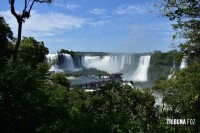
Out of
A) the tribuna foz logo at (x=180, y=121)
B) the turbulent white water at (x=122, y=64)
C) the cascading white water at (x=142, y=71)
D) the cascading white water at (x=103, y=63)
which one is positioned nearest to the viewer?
the tribuna foz logo at (x=180, y=121)

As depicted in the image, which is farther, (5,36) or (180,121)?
(5,36)

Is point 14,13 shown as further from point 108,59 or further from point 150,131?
point 108,59

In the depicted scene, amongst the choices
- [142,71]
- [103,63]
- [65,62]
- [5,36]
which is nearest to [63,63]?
[65,62]

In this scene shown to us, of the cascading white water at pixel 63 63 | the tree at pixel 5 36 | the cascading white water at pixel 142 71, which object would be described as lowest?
the cascading white water at pixel 142 71

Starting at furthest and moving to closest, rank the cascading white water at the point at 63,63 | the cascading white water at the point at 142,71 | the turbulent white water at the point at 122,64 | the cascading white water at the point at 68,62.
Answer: the cascading white water at the point at 142,71 → the turbulent white water at the point at 122,64 → the cascading white water at the point at 68,62 → the cascading white water at the point at 63,63

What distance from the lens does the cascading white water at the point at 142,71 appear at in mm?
116062

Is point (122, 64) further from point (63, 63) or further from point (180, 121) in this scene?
point (180, 121)

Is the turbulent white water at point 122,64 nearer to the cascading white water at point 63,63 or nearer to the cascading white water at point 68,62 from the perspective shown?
the cascading white water at point 68,62

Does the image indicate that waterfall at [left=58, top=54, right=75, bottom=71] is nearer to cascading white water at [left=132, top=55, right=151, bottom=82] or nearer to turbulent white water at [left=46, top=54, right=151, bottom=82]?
turbulent white water at [left=46, top=54, right=151, bottom=82]

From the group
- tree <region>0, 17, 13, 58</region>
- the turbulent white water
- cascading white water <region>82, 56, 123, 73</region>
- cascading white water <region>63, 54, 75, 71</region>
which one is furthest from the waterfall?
tree <region>0, 17, 13, 58</region>

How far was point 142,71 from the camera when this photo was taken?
390 feet

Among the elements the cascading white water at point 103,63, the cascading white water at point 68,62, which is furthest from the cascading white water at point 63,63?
the cascading white water at point 103,63

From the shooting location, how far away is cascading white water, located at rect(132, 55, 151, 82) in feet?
381

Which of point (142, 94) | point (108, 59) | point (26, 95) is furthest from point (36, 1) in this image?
point (108, 59)
